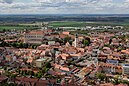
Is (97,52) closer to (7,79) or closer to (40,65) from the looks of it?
(40,65)

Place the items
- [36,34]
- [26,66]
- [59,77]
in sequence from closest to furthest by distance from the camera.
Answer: [59,77] → [26,66] → [36,34]

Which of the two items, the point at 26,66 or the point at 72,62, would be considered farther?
the point at 72,62

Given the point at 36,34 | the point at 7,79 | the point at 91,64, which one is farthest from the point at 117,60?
the point at 36,34

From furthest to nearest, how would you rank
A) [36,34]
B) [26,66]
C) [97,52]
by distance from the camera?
[36,34], [97,52], [26,66]

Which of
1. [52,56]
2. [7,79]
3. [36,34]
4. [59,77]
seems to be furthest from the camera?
[36,34]

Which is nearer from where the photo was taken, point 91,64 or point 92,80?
point 92,80

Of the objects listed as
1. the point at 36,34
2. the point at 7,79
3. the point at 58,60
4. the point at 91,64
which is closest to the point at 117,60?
the point at 91,64

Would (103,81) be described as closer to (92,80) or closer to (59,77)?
(92,80)

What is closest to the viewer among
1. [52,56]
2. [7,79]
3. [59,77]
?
[7,79]
